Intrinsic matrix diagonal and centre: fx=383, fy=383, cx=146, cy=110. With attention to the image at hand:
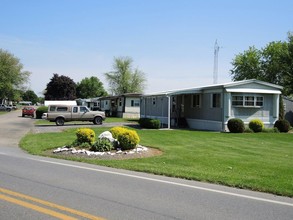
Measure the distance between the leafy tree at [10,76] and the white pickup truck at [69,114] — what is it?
5691 cm

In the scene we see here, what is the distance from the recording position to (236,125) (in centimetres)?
2612

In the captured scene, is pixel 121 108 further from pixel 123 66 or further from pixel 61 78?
pixel 61 78

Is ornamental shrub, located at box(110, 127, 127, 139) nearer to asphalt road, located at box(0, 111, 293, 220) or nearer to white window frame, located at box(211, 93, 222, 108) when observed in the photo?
asphalt road, located at box(0, 111, 293, 220)

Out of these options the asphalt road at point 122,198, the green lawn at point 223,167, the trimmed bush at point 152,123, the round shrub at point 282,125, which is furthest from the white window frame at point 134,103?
the asphalt road at point 122,198

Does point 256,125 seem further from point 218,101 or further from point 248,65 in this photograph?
point 248,65

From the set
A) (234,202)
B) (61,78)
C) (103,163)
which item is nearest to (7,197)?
(234,202)

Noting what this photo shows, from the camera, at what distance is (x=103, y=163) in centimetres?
1207

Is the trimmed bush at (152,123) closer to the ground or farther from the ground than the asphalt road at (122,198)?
farther from the ground

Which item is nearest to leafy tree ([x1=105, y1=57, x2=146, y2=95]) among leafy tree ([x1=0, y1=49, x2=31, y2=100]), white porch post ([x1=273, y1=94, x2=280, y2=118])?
leafy tree ([x1=0, y1=49, x2=31, y2=100])

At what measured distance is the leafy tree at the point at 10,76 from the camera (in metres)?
87.6

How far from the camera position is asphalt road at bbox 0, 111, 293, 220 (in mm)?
6195

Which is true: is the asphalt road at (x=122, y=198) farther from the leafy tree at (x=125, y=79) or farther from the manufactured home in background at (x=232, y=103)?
the leafy tree at (x=125, y=79)

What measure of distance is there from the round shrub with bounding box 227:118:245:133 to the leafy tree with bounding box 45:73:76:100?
86.0 metres

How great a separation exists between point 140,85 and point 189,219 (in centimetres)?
8261
